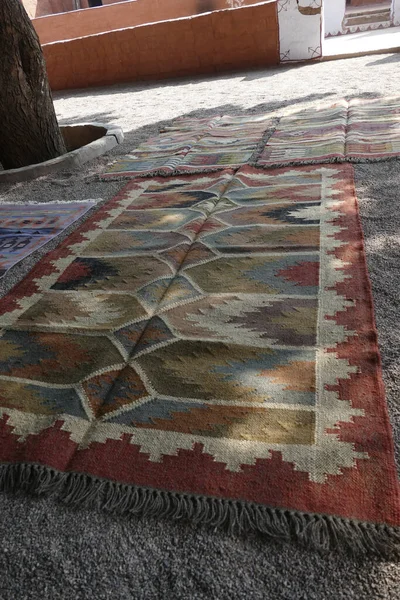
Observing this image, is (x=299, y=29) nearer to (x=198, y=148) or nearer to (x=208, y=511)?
(x=198, y=148)

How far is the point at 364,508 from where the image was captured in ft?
3.42

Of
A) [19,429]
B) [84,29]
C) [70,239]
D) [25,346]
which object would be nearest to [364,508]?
[19,429]

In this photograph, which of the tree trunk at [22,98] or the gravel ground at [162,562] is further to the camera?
the tree trunk at [22,98]

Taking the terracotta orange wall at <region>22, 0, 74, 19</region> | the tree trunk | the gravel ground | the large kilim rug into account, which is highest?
the terracotta orange wall at <region>22, 0, 74, 19</region>

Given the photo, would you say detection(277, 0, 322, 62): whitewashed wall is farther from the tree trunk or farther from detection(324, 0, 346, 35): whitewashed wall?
detection(324, 0, 346, 35): whitewashed wall

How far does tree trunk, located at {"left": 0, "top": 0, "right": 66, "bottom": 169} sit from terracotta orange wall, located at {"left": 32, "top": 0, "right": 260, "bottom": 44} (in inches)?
423

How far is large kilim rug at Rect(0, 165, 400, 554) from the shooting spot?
1.11 m

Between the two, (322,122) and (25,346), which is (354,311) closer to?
(25,346)

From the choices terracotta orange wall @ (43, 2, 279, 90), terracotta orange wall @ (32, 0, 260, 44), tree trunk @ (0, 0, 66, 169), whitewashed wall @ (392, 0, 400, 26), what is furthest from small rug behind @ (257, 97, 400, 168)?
whitewashed wall @ (392, 0, 400, 26)

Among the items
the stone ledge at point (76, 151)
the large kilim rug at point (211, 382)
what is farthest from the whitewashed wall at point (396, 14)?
the large kilim rug at point (211, 382)

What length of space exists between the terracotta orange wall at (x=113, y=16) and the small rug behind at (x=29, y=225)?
12.1 metres

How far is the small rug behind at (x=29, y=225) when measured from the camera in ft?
8.21

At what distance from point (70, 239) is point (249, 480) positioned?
1.81 meters

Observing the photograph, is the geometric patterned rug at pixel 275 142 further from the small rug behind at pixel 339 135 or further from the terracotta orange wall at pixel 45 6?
the terracotta orange wall at pixel 45 6
